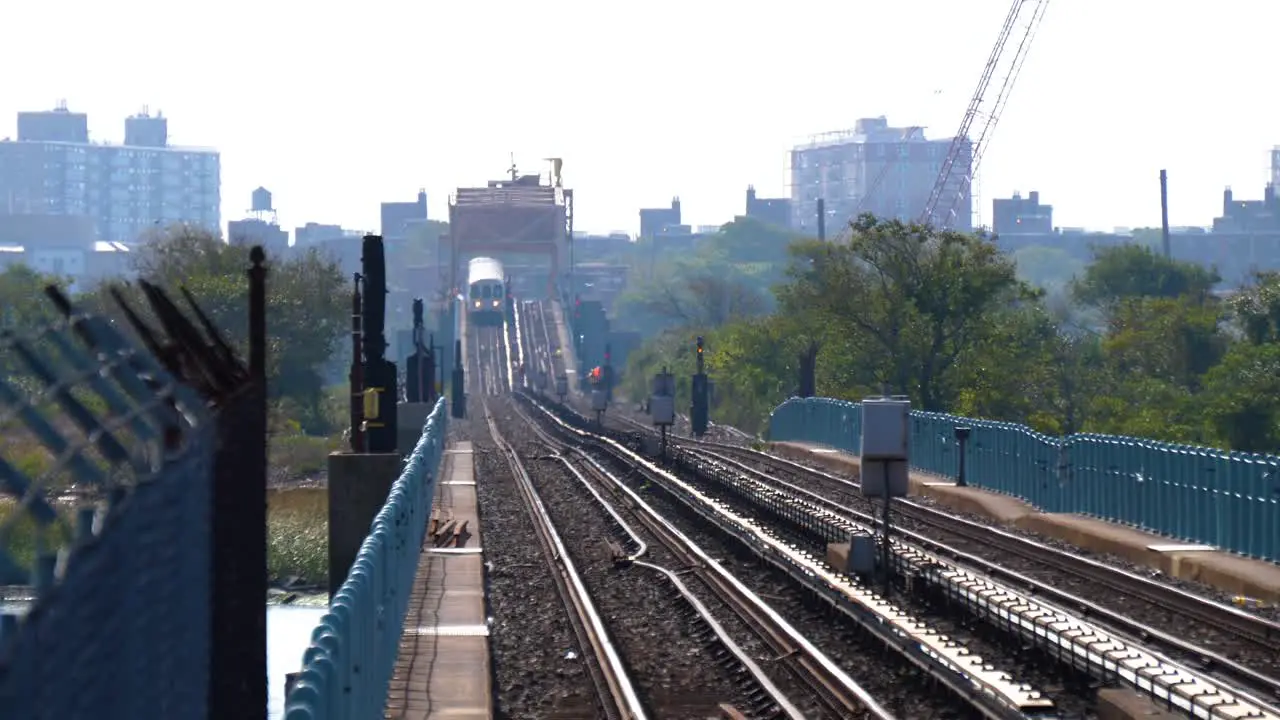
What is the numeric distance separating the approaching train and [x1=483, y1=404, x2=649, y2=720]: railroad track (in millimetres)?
131523

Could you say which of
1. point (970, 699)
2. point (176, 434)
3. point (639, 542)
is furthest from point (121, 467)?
point (639, 542)

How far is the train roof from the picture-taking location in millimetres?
169375

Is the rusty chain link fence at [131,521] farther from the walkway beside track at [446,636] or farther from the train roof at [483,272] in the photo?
the train roof at [483,272]

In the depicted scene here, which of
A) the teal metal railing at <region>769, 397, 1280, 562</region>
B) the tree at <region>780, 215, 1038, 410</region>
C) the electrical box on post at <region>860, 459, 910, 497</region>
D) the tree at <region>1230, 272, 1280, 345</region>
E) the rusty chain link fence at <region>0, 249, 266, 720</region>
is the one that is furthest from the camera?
the tree at <region>780, 215, 1038, 410</region>

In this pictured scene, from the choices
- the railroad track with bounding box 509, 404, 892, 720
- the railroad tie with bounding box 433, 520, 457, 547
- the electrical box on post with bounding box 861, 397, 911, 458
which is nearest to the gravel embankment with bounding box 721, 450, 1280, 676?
the electrical box on post with bounding box 861, 397, 911, 458

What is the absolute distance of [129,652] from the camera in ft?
13.2

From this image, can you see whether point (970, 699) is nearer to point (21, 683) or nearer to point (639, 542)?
point (21, 683)

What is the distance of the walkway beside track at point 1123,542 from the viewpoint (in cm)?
1909

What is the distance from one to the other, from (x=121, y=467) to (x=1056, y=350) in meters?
76.7

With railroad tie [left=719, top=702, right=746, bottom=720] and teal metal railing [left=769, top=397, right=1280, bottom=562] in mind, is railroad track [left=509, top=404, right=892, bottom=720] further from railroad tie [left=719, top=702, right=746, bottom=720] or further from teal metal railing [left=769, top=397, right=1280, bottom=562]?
teal metal railing [left=769, top=397, right=1280, bottom=562]

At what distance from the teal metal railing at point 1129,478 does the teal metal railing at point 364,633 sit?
9861 millimetres

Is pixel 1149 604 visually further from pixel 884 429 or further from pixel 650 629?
pixel 650 629

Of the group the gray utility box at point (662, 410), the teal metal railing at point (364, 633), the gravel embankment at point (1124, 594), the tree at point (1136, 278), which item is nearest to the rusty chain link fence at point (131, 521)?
the teal metal railing at point (364, 633)

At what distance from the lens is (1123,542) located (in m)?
22.7
